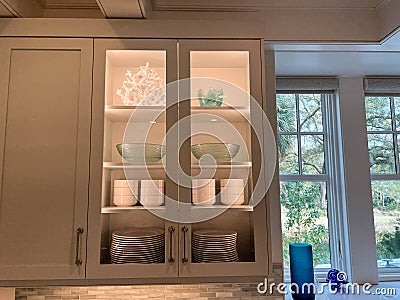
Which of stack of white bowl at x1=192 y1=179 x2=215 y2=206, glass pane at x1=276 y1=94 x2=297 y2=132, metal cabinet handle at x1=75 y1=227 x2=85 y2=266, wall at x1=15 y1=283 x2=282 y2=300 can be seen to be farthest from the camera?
glass pane at x1=276 y1=94 x2=297 y2=132

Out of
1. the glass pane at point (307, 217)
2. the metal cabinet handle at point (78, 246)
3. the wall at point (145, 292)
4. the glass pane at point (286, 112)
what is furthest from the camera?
the glass pane at point (286, 112)

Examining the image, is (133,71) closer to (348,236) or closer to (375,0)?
(375,0)

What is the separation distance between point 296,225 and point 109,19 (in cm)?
174

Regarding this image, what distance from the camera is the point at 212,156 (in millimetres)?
1545

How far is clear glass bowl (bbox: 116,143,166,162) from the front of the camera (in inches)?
59.5

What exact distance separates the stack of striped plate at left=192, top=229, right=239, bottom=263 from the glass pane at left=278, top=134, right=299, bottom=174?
929 mm

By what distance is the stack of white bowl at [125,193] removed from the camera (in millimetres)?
1481

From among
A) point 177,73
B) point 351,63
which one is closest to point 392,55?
point 351,63

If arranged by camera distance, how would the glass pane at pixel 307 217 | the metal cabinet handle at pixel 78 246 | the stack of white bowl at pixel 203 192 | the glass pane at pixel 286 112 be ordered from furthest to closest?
the glass pane at pixel 286 112
the glass pane at pixel 307 217
the stack of white bowl at pixel 203 192
the metal cabinet handle at pixel 78 246

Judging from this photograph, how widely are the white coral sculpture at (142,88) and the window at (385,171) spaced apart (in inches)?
64.0

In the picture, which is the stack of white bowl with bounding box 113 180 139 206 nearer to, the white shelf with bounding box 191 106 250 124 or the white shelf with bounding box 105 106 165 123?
the white shelf with bounding box 105 106 165 123

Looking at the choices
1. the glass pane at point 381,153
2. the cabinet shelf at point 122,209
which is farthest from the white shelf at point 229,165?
the glass pane at point 381,153

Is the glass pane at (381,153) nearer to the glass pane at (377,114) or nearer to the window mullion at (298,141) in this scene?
the glass pane at (377,114)

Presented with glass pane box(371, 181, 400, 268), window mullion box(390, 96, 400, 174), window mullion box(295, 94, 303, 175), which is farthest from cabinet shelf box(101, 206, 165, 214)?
window mullion box(390, 96, 400, 174)
